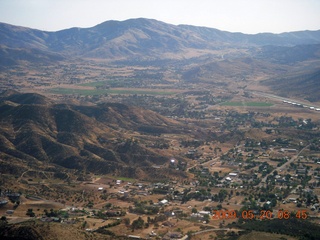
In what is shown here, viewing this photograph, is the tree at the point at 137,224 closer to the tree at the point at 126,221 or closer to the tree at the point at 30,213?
the tree at the point at 126,221

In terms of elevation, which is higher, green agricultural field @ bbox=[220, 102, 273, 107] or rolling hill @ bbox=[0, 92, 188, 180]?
green agricultural field @ bbox=[220, 102, 273, 107]

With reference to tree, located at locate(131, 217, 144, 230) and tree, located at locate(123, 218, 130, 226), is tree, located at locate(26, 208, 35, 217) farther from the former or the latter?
tree, located at locate(131, 217, 144, 230)

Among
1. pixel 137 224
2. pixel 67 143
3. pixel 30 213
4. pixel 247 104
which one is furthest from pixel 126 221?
pixel 247 104

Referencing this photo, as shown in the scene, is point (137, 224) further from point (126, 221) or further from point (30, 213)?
point (30, 213)

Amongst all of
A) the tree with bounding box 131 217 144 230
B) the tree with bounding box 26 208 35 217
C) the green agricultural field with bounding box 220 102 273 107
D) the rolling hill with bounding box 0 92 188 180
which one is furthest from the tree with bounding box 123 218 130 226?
the green agricultural field with bounding box 220 102 273 107

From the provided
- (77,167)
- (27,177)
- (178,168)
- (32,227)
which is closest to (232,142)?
(178,168)

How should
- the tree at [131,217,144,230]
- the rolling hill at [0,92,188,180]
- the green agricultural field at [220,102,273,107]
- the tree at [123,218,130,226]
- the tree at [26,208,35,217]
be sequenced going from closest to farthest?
the tree at [131,217,144,230] → the tree at [123,218,130,226] → the tree at [26,208,35,217] → the rolling hill at [0,92,188,180] → the green agricultural field at [220,102,273,107]

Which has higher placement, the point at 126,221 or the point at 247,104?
the point at 247,104

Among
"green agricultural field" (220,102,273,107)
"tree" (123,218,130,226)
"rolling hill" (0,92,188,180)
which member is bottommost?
"tree" (123,218,130,226)

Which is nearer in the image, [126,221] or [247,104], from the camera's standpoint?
[126,221]

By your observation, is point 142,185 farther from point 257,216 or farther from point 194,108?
point 194,108

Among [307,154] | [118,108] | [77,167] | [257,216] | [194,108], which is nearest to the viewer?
[257,216]
